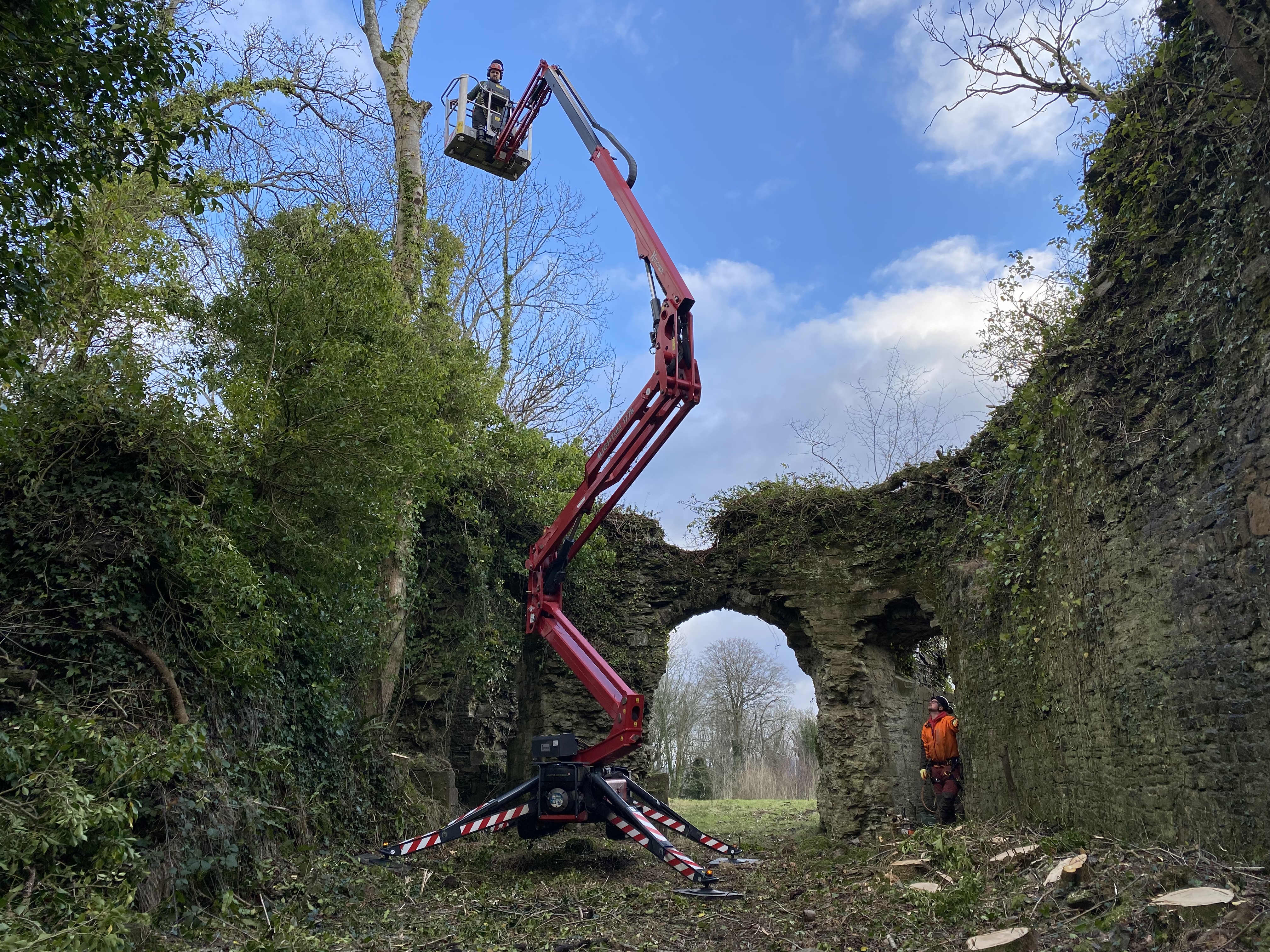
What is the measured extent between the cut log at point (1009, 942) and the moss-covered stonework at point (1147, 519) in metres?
1.38

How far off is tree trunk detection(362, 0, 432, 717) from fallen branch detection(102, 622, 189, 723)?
3.39 meters

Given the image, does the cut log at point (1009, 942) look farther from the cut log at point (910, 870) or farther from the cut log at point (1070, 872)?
the cut log at point (910, 870)

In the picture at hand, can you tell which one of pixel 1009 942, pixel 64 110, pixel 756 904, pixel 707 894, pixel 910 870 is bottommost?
pixel 756 904

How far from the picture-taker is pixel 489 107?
1095cm

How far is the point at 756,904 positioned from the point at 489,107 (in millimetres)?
10002

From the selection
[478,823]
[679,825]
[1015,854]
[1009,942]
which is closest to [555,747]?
[478,823]

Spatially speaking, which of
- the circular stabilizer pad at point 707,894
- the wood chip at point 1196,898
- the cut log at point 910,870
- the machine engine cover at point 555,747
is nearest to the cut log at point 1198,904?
the wood chip at point 1196,898

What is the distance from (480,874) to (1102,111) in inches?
351

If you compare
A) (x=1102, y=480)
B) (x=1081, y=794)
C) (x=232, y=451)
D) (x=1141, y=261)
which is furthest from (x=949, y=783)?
(x=232, y=451)

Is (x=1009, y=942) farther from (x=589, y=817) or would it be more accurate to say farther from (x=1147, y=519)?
(x=589, y=817)

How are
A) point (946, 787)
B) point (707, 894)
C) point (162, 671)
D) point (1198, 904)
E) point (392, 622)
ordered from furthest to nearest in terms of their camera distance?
point (392, 622), point (946, 787), point (707, 894), point (162, 671), point (1198, 904)

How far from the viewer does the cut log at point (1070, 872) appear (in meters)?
4.98

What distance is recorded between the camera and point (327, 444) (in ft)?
24.4

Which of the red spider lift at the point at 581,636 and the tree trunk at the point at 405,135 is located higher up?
the tree trunk at the point at 405,135
